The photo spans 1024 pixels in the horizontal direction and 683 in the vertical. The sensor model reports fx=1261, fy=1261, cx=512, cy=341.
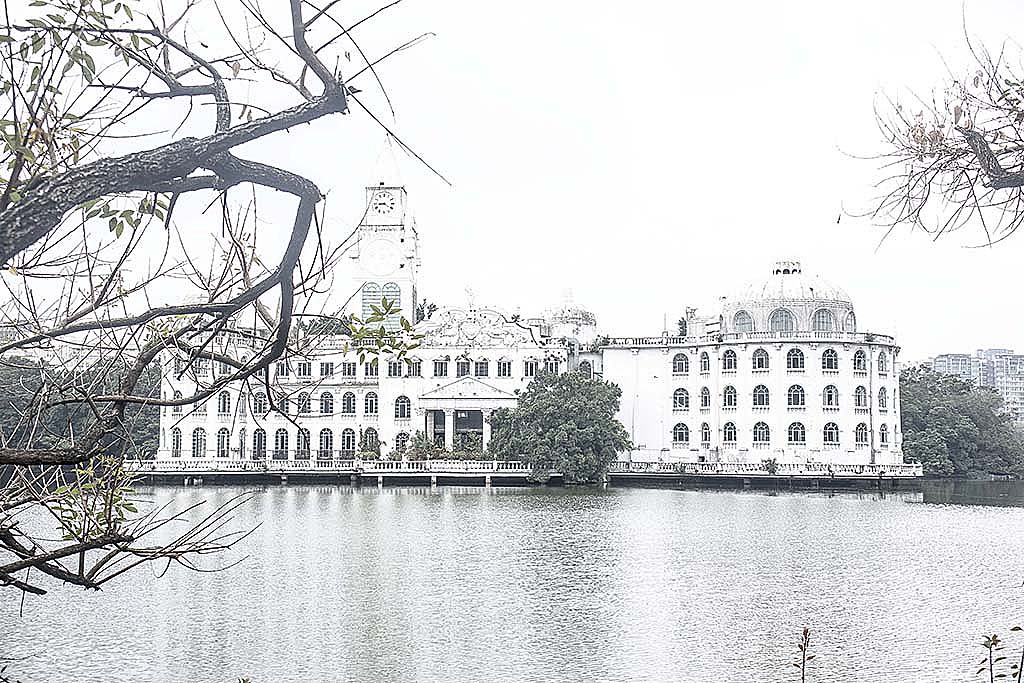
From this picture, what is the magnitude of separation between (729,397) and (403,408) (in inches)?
661

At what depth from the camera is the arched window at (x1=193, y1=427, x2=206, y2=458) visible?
66438mm

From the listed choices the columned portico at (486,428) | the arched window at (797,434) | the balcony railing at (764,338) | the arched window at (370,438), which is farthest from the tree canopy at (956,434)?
the arched window at (370,438)

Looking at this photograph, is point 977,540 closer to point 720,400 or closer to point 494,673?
point 494,673

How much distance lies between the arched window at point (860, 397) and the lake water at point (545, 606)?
23.7 metres

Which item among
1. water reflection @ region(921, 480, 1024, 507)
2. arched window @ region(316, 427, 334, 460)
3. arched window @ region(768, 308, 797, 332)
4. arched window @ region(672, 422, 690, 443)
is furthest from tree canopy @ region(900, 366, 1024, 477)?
arched window @ region(316, 427, 334, 460)

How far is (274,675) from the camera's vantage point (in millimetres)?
16641

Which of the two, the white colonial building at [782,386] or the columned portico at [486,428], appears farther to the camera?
the columned portico at [486,428]

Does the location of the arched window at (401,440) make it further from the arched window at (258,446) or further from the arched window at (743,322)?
the arched window at (743,322)

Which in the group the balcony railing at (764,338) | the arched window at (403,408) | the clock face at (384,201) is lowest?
the arched window at (403,408)

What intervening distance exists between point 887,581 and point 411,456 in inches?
1450

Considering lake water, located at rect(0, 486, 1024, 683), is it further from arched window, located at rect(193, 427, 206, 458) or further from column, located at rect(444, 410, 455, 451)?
arched window, located at rect(193, 427, 206, 458)

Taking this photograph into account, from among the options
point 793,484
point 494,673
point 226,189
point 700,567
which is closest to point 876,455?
point 793,484

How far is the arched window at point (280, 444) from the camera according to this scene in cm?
6681

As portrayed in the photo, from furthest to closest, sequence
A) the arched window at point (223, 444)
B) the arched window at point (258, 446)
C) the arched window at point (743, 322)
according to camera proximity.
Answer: the arched window at point (258, 446) < the arched window at point (223, 444) < the arched window at point (743, 322)
